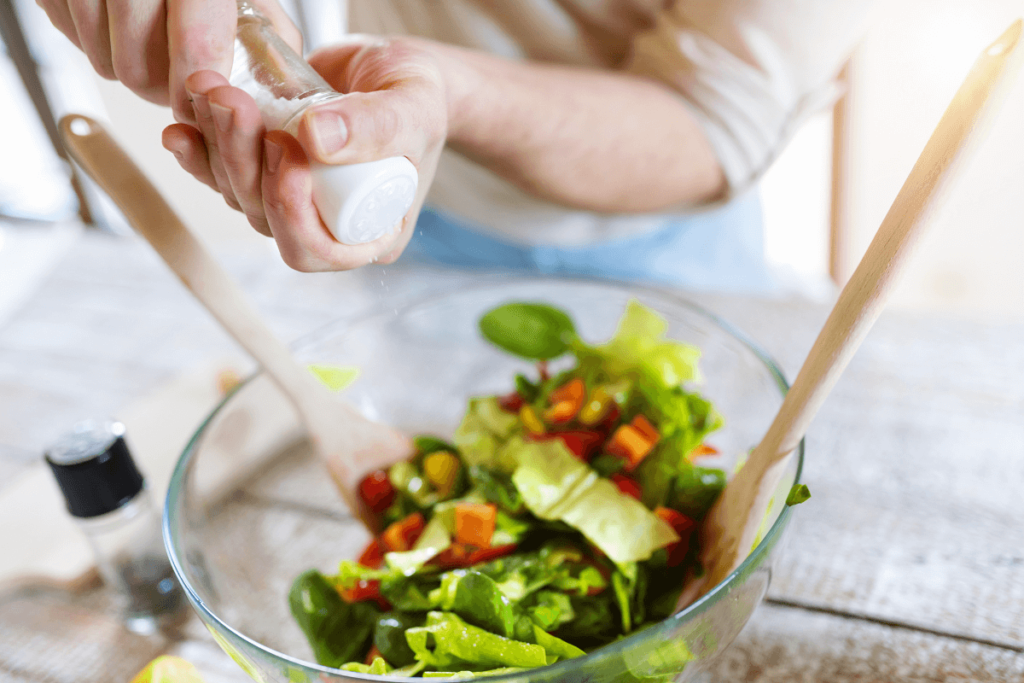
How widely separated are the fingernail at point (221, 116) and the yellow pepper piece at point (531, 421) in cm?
30

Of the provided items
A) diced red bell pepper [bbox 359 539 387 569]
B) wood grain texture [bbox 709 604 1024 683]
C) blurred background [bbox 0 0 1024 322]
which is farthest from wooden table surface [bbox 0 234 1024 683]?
blurred background [bbox 0 0 1024 322]

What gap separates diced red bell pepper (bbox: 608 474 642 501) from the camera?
0.46m

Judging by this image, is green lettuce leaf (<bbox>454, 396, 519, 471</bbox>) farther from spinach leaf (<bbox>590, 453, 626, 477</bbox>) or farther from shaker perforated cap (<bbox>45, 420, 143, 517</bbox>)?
shaker perforated cap (<bbox>45, 420, 143, 517</bbox>)

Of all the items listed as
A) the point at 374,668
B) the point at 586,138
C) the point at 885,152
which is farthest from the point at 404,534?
the point at 885,152

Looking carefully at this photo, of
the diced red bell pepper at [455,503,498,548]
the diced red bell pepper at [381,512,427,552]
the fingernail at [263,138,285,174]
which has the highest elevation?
Result: the fingernail at [263,138,285,174]

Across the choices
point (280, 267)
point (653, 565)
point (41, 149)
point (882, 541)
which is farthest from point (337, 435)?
point (41, 149)

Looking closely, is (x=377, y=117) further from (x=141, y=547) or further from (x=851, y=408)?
(x=851, y=408)

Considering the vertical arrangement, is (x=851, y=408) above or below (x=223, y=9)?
below

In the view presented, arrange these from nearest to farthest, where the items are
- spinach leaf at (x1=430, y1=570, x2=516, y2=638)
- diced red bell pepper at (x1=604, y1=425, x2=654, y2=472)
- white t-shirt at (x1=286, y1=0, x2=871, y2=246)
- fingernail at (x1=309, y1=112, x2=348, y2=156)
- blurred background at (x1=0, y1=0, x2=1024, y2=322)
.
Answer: fingernail at (x1=309, y1=112, x2=348, y2=156) < spinach leaf at (x1=430, y1=570, x2=516, y2=638) < diced red bell pepper at (x1=604, y1=425, x2=654, y2=472) < white t-shirt at (x1=286, y1=0, x2=871, y2=246) < blurred background at (x1=0, y1=0, x2=1024, y2=322)

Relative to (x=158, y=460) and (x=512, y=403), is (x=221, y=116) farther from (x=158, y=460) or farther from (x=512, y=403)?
(x=158, y=460)

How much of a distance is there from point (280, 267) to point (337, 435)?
1.79 ft

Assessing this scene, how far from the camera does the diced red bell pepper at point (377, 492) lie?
0.54 metres

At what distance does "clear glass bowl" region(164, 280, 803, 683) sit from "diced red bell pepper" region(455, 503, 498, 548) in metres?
0.11

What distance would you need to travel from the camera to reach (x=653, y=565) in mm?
427
